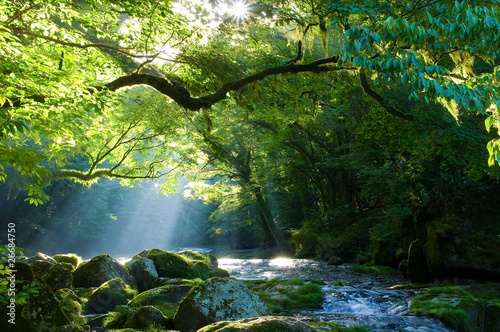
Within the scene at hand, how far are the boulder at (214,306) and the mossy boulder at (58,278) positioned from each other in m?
4.07

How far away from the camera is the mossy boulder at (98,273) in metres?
9.81

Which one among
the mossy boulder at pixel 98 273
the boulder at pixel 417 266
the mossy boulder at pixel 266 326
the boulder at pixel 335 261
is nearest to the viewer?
the mossy boulder at pixel 266 326

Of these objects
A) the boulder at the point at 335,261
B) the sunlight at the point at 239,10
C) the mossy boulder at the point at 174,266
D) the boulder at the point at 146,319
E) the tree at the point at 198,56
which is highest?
the sunlight at the point at 239,10

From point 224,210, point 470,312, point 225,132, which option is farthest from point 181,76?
point 224,210

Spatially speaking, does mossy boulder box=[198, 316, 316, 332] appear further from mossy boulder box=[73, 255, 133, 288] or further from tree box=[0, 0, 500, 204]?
mossy boulder box=[73, 255, 133, 288]

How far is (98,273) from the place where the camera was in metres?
9.90

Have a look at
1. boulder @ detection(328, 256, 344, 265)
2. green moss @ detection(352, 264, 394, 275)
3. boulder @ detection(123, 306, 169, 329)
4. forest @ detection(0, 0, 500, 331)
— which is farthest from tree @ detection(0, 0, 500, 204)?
boulder @ detection(328, 256, 344, 265)

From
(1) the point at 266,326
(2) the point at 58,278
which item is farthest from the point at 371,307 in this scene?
(2) the point at 58,278

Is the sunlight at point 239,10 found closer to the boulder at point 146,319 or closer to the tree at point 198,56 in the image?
the tree at point 198,56

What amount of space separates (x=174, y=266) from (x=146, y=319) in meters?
5.28

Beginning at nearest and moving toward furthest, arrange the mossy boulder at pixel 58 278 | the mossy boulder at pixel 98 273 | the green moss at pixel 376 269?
the mossy boulder at pixel 58 278 < the mossy boulder at pixel 98 273 < the green moss at pixel 376 269

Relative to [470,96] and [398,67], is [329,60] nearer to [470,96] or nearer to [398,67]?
[398,67]

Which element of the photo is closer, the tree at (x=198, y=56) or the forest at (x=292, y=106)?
the tree at (x=198, y=56)

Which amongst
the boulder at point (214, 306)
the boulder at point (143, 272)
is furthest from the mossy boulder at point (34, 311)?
the boulder at point (143, 272)
